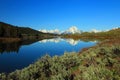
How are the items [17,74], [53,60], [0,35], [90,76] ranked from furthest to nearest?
[0,35]
[53,60]
[17,74]
[90,76]

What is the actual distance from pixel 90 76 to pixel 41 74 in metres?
3.59

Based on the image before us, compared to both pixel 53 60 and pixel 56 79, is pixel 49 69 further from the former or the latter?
pixel 56 79

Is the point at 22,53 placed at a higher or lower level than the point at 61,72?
lower

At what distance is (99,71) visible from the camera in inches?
386

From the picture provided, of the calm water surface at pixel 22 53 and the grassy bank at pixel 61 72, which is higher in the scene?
the grassy bank at pixel 61 72

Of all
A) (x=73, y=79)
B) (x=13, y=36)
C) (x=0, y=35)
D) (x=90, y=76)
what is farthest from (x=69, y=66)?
(x=13, y=36)

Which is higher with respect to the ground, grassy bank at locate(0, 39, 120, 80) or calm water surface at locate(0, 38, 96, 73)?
grassy bank at locate(0, 39, 120, 80)

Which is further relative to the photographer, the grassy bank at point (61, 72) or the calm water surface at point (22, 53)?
the calm water surface at point (22, 53)

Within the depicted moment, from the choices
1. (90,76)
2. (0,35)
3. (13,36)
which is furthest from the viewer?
(13,36)

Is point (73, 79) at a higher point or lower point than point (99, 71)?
lower

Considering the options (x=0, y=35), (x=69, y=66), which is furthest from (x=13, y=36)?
(x=69, y=66)

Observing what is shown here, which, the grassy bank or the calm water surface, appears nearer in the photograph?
the grassy bank

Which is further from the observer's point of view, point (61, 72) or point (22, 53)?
point (22, 53)

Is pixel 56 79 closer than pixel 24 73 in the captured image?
Yes
